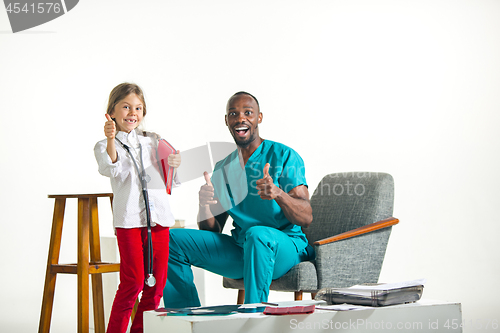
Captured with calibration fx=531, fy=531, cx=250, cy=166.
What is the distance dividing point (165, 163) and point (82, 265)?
50cm

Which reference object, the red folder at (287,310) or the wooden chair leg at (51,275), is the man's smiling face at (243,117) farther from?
the red folder at (287,310)

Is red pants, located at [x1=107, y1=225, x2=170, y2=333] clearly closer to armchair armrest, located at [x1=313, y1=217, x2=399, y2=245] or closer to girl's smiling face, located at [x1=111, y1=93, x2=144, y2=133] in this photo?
girl's smiling face, located at [x1=111, y1=93, x2=144, y2=133]

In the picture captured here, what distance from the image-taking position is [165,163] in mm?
1997

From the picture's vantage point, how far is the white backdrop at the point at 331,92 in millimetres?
3357

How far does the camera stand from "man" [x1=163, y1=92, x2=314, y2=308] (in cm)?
182

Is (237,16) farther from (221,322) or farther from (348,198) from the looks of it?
(221,322)

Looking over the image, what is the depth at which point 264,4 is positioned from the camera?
3.83 meters

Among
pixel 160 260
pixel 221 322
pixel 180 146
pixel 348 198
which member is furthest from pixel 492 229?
pixel 221 322

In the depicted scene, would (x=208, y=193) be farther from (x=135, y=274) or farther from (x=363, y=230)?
(x=363, y=230)

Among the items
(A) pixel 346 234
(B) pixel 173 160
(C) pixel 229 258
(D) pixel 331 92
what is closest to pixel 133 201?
(B) pixel 173 160

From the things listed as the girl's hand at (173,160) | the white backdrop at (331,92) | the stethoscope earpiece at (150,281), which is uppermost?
the white backdrop at (331,92)

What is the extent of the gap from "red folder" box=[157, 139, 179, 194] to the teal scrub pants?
8.9 inches

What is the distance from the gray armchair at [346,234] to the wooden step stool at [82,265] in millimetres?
528

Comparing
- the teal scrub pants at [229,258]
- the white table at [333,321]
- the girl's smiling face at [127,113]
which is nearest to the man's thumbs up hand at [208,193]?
the teal scrub pants at [229,258]
